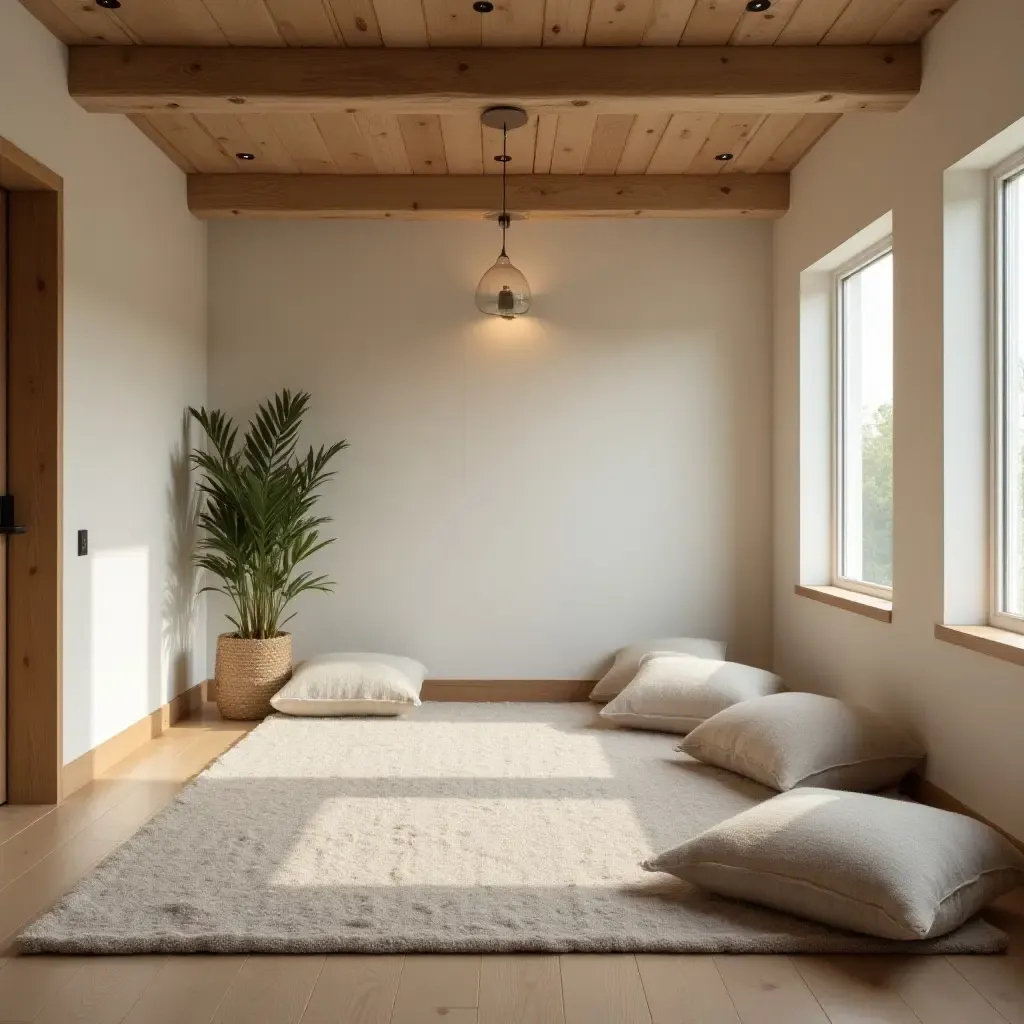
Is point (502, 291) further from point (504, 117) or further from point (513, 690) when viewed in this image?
point (513, 690)

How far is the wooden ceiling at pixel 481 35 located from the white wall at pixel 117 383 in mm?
214

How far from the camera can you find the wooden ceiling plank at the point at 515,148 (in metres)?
4.52

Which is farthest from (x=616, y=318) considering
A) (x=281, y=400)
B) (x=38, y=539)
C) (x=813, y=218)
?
(x=38, y=539)

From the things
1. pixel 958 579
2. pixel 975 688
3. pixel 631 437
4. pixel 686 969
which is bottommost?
pixel 686 969

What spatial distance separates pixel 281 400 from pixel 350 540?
79cm

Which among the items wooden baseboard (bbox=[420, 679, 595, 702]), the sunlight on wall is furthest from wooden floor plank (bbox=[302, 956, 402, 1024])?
wooden baseboard (bbox=[420, 679, 595, 702])

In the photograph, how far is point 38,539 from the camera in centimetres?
356

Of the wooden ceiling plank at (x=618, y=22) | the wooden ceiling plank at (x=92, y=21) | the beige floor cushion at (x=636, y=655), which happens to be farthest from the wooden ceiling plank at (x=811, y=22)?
the beige floor cushion at (x=636, y=655)

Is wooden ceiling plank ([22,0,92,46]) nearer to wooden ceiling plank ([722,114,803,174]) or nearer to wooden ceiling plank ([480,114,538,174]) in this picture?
wooden ceiling plank ([480,114,538,174])

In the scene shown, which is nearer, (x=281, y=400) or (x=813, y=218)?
(x=813, y=218)

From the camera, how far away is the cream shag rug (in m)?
2.36

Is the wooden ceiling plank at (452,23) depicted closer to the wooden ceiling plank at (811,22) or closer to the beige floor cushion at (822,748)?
the wooden ceiling plank at (811,22)

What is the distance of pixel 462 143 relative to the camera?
15.4 feet

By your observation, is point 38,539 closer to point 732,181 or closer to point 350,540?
point 350,540
